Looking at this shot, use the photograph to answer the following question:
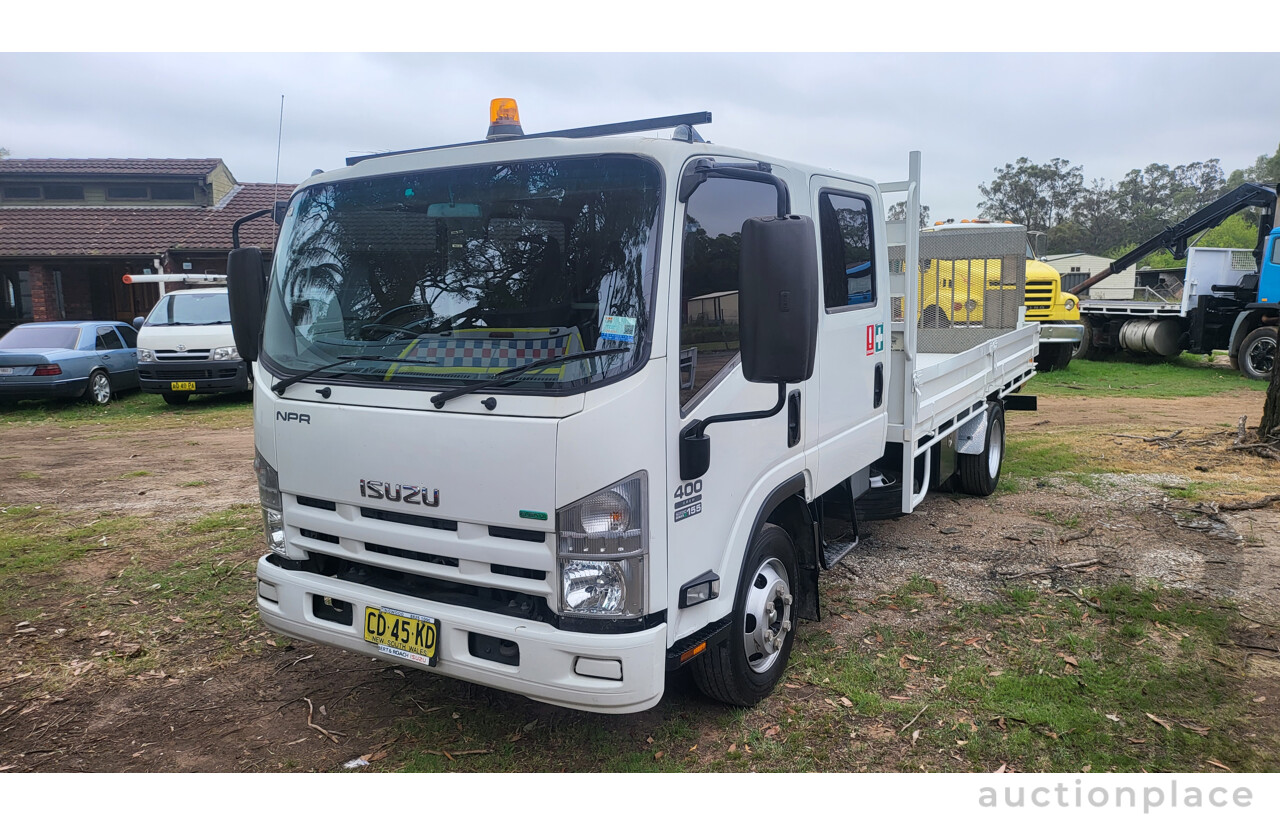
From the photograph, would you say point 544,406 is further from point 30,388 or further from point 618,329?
point 30,388

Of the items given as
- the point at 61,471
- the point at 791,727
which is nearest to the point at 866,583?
the point at 791,727

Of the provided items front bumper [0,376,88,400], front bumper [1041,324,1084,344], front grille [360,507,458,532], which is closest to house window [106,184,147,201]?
front bumper [0,376,88,400]

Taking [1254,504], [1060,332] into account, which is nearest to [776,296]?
[1254,504]

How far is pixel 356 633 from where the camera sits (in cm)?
320

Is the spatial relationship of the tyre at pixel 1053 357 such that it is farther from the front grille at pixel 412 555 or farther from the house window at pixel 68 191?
the house window at pixel 68 191

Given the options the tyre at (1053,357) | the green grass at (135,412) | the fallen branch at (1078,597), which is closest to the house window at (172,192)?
the green grass at (135,412)

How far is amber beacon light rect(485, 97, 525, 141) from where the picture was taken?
3.47 meters

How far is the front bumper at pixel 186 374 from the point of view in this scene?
12812 mm

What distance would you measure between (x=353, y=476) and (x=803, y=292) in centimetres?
173

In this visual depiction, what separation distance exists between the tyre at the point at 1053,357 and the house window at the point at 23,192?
25.8m

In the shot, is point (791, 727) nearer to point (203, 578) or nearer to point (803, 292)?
point (803, 292)

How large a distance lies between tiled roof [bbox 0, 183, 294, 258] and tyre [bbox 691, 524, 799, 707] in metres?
18.6

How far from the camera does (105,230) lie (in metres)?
21.0

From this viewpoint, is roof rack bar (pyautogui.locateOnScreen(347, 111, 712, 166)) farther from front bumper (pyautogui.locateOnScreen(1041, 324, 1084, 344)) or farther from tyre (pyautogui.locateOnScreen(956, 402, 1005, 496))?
front bumper (pyautogui.locateOnScreen(1041, 324, 1084, 344))
